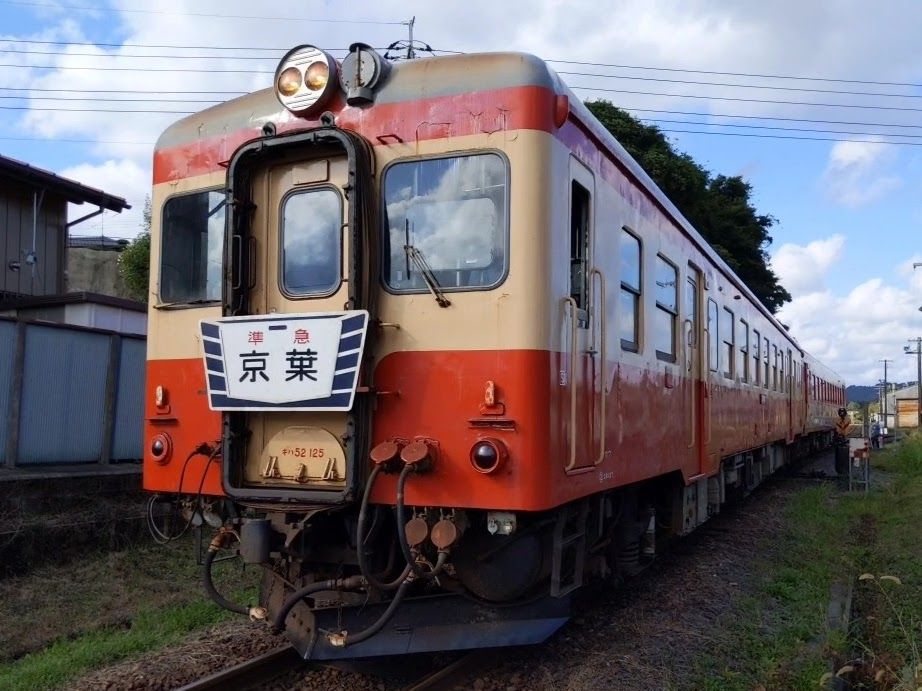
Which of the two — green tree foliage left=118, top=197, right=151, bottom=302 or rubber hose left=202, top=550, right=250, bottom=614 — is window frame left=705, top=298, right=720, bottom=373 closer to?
rubber hose left=202, top=550, right=250, bottom=614

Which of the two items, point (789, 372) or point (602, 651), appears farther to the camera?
point (789, 372)

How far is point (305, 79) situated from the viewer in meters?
4.61

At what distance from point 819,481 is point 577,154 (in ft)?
48.9

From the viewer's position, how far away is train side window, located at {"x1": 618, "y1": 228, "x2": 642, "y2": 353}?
5.52 m

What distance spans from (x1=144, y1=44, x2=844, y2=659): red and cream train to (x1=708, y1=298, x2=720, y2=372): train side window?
326 cm

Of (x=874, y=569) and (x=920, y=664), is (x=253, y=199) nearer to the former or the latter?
(x=920, y=664)

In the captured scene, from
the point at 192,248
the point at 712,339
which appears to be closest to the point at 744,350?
the point at 712,339

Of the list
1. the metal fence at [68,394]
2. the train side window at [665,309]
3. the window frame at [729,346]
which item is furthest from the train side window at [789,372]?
the metal fence at [68,394]

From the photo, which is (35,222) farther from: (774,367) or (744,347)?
(774,367)

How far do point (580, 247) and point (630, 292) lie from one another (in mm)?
1058

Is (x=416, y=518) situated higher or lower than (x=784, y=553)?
higher

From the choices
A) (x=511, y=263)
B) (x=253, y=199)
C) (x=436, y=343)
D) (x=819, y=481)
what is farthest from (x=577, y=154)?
(x=819, y=481)

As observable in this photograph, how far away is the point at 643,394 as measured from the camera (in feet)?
19.1

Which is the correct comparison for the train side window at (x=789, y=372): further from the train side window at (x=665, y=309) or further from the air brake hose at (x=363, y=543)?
the air brake hose at (x=363, y=543)
